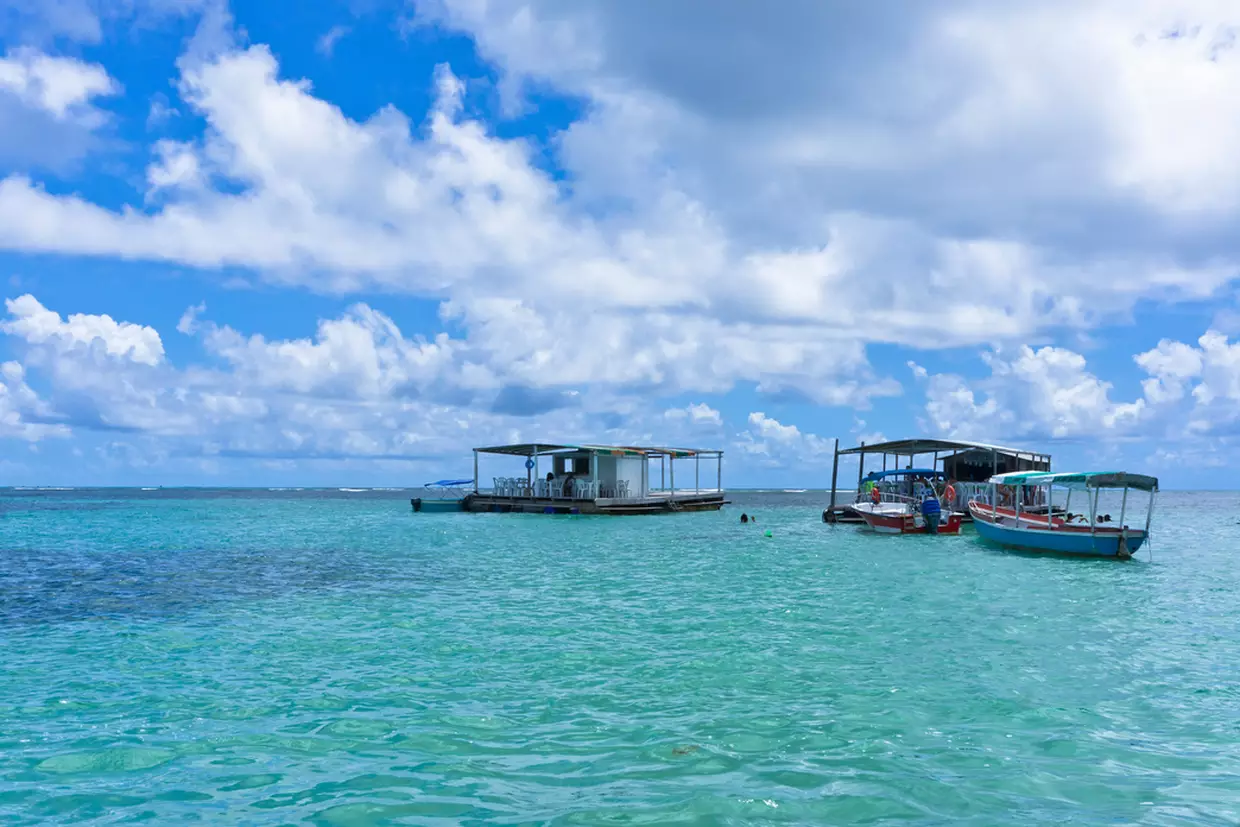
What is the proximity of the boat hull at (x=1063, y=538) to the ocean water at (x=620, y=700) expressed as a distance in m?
6.50

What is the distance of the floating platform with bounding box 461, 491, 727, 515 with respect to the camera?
51.2 meters

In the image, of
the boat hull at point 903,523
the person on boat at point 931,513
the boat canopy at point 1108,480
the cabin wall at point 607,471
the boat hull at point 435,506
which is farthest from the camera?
the boat hull at point 435,506

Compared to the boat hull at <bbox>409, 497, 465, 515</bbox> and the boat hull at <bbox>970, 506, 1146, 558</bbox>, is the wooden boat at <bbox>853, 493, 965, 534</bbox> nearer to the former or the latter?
the boat hull at <bbox>970, 506, 1146, 558</bbox>

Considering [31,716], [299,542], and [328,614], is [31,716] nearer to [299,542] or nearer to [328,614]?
[328,614]

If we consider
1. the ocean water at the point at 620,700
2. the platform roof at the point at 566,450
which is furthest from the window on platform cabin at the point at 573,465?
the ocean water at the point at 620,700

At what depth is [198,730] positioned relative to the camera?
967cm

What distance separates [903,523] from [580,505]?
1885cm

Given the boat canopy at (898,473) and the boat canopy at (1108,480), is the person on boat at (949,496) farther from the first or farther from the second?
the boat canopy at (1108,480)

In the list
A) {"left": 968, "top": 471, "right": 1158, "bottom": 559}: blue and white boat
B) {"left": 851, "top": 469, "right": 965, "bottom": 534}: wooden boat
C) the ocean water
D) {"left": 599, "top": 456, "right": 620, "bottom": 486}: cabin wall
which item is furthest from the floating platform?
the ocean water

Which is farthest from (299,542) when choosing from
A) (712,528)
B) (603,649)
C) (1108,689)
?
(1108,689)

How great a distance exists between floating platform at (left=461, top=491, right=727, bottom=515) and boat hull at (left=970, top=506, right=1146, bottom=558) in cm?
2274

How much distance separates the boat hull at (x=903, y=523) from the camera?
40.0 metres

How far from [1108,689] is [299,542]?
33.8 metres

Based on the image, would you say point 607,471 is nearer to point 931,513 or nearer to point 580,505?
point 580,505
